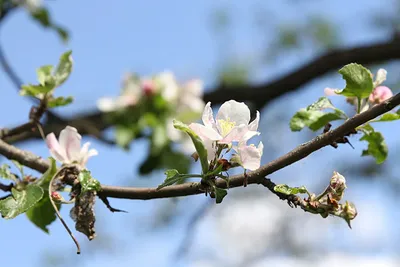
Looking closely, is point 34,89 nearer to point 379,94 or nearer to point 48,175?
point 48,175

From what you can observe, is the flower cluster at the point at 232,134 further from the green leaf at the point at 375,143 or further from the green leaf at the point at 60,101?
the green leaf at the point at 60,101

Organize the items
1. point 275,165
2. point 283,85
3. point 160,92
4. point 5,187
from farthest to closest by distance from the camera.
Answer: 1. point 160,92
2. point 283,85
3. point 5,187
4. point 275,165

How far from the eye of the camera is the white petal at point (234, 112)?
28.6 inches

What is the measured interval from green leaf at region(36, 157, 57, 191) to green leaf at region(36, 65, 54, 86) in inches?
8.0

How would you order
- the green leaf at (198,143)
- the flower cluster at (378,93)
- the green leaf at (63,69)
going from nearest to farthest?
the green leaf at (198,143) → the flower cluster at (378,93) → the green leaf at (63,69)

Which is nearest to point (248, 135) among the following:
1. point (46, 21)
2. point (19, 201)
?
point (19, 201)

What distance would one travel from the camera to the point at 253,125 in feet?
2.30

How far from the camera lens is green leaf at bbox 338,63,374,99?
0.78 metres

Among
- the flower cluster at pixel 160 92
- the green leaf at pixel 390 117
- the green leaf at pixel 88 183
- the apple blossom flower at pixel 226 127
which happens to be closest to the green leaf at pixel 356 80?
the green leaf at pixel 390 117

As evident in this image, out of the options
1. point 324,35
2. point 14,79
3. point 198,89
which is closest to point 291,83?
point 198,89

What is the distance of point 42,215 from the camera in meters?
0.96

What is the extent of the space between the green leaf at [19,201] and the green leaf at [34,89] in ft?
0.89

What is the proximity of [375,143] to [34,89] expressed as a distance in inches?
20.7

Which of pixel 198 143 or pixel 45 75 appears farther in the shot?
pixel 45 75
